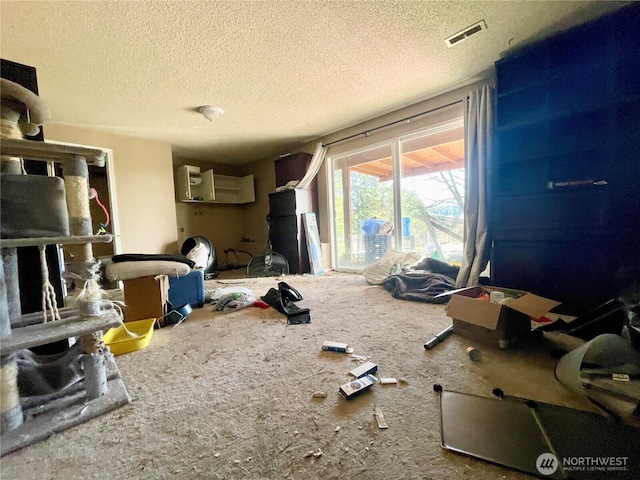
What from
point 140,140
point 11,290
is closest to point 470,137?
point 11,290

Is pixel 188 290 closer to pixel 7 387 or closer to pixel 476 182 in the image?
pixel 7 387

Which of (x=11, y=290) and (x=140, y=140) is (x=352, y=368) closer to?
(x=11, y=290)

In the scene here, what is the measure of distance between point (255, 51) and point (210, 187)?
3171 mm

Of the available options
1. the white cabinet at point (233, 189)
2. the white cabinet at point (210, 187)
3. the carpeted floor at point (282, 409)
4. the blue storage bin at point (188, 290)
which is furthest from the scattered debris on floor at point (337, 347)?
the white cabinet at point (233, 189)

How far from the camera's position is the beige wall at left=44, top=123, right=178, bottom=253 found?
3.35 meters

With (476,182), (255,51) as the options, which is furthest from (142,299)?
(476,182)

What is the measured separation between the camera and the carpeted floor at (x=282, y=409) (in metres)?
0.69

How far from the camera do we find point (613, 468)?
2.13ft

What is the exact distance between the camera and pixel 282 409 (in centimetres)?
91

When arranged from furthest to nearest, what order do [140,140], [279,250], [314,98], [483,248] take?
[279,250]
[140,140]
[314,98]
[483,248]

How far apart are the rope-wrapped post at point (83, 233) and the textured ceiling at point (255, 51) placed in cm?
122

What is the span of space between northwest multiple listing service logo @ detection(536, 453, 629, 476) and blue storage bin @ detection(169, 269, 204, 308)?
7.60 ft

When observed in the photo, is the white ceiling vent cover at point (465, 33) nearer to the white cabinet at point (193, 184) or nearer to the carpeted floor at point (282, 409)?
the carpeted floor at point (282, 409)

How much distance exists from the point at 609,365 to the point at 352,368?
1.02 m
